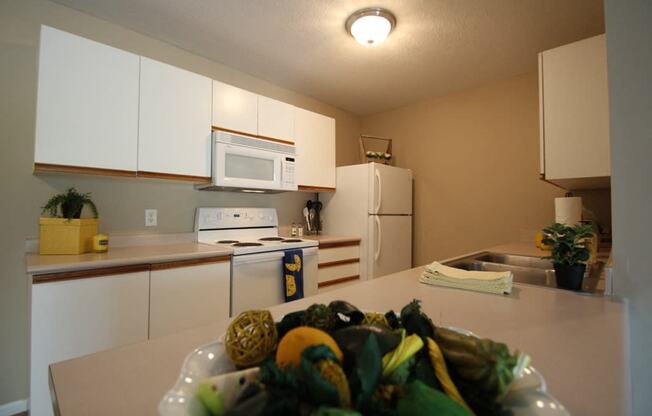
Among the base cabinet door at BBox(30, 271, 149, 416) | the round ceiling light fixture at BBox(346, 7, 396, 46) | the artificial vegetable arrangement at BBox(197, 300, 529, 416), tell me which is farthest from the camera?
the round ceiling light fixture at BBox(346, 7, 396, 46)

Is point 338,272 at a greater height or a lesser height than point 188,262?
lesser

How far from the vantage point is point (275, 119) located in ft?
8.57

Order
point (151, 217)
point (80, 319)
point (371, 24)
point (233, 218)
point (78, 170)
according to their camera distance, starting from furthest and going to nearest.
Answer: point (233, 218), point (151, 217), point (371, 24), point (78, 170), point (80, 319)

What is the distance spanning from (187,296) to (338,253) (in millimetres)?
1365

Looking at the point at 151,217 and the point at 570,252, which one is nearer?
the point at 570,252

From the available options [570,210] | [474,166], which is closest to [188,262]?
[570,210]

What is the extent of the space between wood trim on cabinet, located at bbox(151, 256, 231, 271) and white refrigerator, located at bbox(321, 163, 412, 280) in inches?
55.3

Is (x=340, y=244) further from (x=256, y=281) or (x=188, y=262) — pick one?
(x=188, y=262)

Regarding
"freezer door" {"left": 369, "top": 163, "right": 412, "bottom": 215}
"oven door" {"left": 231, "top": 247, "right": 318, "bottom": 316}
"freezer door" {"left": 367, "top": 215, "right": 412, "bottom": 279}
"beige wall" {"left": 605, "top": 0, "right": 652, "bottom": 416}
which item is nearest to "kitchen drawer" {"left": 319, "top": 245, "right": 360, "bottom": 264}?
"freezer door" {"left": 367, "top": 215, "right": 412, "bottom": 279}

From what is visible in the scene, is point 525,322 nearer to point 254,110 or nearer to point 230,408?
point 230,408

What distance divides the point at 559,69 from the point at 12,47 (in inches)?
122

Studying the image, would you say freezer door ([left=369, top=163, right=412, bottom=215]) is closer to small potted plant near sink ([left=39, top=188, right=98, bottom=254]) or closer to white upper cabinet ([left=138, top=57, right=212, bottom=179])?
white upper cabinet ([left=138, top=57, right=212, bottom=179])

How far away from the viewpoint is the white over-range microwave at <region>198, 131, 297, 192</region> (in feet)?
7.23

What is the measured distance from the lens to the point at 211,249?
1992 mm
